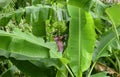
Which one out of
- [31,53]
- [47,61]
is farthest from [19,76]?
[31,53]

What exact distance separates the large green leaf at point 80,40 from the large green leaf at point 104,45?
19cm

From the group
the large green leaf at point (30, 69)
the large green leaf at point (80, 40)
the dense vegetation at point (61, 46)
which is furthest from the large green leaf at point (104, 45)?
the large green leaf at point (30, 69)

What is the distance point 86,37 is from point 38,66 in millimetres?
392

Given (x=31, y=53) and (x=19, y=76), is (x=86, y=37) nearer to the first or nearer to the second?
(x=31, y=53)

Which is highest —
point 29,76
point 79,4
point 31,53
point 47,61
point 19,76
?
point 79,4

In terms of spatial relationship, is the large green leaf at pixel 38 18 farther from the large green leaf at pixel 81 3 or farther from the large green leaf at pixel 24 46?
the large green leaf at pixel 81 3

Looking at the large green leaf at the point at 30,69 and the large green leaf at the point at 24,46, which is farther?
the large green leaf at the point at 30,69

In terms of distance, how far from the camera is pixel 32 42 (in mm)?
1848

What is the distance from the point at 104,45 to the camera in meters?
2.13

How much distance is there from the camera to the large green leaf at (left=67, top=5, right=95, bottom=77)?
1.88m

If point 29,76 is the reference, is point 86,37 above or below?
above

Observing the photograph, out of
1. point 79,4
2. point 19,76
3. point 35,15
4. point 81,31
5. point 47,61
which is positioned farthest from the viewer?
point 19,76

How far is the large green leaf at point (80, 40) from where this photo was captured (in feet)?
6.16

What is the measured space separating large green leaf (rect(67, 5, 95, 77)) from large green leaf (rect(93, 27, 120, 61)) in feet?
0.62
